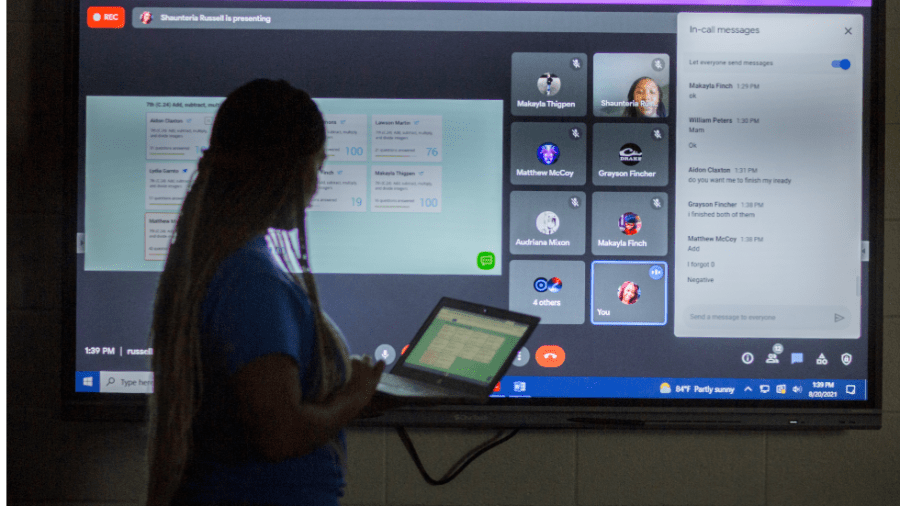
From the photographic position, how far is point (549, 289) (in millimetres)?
1664

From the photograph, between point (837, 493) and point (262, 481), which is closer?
point (262, 481)

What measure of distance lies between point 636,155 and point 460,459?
34.2 inches

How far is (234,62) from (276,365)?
942mm

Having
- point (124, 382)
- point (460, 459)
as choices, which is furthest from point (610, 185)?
point (124, 382)

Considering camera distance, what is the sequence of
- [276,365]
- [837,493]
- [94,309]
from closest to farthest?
[276,365]
[94,309]
[837,493]

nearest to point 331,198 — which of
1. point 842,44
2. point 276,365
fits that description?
point 276,365

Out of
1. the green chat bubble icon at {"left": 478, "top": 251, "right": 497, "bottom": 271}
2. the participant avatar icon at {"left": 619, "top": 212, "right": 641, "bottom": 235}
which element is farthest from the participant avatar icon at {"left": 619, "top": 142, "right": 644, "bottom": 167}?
the green chat bubble icon at {"left": 478, "top": 251, "right": 497, "bottom": 271}

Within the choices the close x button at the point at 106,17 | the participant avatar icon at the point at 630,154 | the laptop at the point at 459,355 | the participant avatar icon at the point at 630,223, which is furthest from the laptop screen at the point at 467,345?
the close x button at the point at 106,17

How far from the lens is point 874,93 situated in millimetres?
1649

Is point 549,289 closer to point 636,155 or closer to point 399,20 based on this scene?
point 636,155

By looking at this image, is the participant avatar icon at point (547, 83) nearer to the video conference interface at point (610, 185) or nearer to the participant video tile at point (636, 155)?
the video conference interface at point (610, 185)

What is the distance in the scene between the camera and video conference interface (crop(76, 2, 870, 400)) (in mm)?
1655

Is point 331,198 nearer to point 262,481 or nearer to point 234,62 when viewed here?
point 234,62

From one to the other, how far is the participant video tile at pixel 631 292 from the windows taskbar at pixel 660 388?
0.49 feet
